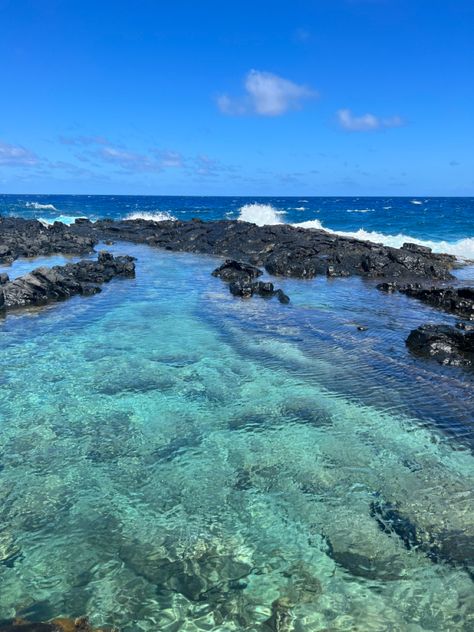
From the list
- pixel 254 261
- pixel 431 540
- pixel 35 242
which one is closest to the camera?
pixel 431 540

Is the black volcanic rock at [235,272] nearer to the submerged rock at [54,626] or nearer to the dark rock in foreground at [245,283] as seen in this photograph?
the dark rock in foreground at [245,283]

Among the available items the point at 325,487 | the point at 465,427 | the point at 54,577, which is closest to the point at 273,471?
the point at 325,487

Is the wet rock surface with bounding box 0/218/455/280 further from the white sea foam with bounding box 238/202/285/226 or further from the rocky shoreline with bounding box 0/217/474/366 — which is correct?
the white sea foam with bounding box 238/202/285/226

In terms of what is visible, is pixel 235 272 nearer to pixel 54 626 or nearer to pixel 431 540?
pixel 431 540

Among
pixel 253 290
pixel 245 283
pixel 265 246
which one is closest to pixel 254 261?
pixel 265 246

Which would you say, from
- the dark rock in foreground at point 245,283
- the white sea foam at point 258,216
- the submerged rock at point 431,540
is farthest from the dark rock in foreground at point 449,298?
the white sea foam at point 258,216

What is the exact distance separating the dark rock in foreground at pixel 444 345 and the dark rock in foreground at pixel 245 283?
23.4 ft

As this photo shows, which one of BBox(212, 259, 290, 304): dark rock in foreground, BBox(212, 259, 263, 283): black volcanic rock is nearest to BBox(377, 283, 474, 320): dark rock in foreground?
BBox(212, 259, 290, 304): dark rock in foreground

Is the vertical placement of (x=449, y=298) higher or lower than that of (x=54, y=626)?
higher

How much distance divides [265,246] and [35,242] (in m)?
18.1

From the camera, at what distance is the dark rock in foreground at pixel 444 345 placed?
13195 millimetres

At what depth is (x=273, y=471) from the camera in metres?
7.84

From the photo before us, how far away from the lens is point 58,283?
2169 centimetres

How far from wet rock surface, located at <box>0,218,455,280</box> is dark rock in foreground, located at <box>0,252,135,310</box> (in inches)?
340
